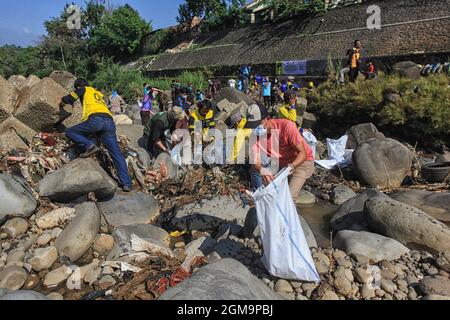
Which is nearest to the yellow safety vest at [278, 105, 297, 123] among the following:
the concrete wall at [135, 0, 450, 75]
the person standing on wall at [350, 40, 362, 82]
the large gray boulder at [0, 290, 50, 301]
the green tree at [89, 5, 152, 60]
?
the person standing on wall at [350, 40, 362, 82]

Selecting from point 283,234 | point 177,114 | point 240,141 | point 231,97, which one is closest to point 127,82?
point 231,97

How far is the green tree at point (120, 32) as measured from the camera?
36.3 metres

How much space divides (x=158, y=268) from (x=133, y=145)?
167 inches

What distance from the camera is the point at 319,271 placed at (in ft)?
11.4

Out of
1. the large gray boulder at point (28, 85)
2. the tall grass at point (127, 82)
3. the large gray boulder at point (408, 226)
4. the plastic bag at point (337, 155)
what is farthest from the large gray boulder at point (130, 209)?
the tall grass at point (127, 82)

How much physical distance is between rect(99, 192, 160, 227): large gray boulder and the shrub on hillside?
21.2 feet

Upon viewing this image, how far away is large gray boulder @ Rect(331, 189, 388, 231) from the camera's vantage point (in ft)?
15.8

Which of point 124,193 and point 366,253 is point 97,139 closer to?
point 124,193

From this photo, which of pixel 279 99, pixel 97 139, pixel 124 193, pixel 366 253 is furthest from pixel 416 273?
pixel 279 99

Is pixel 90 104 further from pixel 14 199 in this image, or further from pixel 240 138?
pixel 240 138

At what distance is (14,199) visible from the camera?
14.9ft

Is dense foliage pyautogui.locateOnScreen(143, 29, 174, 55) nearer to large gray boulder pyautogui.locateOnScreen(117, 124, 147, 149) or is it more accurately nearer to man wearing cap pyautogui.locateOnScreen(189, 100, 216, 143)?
large gray boulder pyautogui.locateOnScreen(117, 124, 147, 149)

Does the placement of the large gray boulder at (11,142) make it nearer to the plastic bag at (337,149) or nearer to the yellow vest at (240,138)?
the yellow vest at (240,138)

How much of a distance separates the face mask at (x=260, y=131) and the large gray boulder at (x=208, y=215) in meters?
1.36
